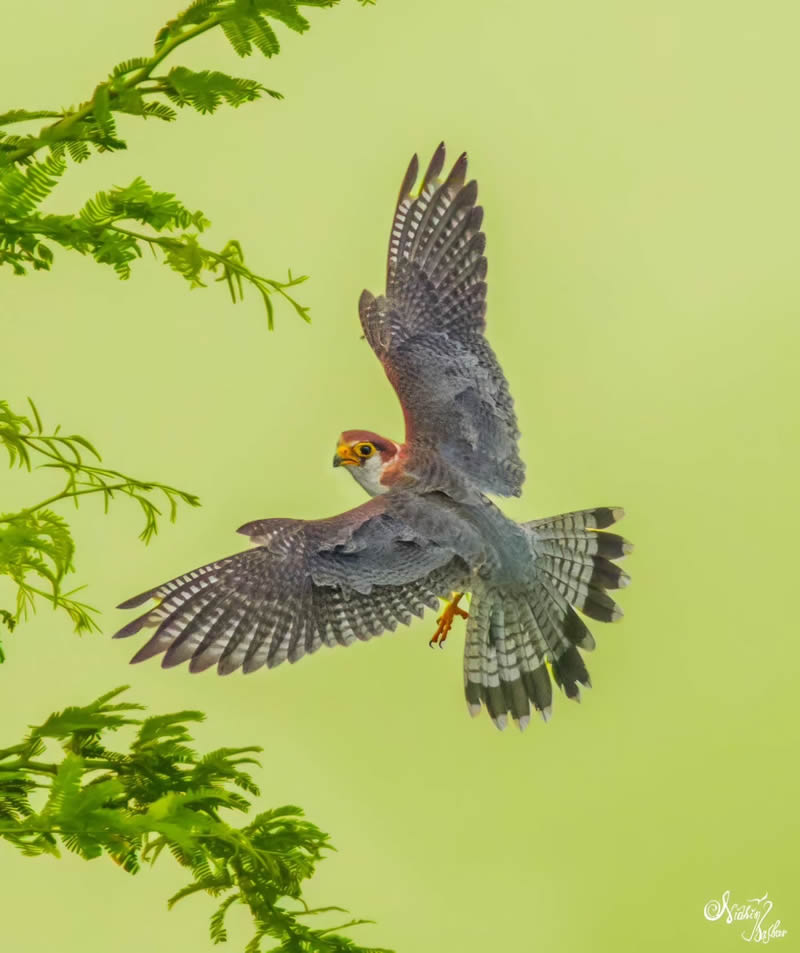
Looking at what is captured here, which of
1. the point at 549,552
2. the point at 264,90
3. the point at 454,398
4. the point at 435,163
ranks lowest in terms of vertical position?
the point at 264,90

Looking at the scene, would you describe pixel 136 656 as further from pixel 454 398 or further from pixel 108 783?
pixel 454 398

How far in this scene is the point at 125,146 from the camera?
2.37m

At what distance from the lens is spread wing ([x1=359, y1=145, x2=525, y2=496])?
3787 mm

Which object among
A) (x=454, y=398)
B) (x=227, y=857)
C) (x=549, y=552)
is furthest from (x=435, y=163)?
(x=227, y=857)

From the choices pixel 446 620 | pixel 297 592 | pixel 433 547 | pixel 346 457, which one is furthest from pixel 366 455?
pixel 446 620

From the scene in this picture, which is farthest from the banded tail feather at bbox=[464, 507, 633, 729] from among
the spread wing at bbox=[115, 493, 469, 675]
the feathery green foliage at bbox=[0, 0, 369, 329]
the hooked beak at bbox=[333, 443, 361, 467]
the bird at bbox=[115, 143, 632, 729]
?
the feathery green foliage at bbox=[0, 0, 369, 329]

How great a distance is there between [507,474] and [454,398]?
10.8 inches

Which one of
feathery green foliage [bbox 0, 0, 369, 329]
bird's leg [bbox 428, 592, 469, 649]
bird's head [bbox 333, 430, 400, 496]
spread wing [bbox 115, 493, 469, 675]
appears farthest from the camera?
bird's leg [bbox 428, 592, 469, 649]

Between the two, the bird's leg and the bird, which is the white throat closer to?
the bird

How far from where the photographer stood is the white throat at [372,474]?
3.60m

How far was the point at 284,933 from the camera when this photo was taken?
8.95ft

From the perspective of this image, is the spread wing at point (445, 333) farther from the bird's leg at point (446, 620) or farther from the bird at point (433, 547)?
the bird's leg at point (446, 620)

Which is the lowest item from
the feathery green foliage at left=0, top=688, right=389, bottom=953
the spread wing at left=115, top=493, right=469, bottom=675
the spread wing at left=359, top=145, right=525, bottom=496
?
the feathery green foliage at left=0, top=688, right=389, bottom=953

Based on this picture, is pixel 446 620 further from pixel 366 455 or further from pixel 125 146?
pixel 125 146
